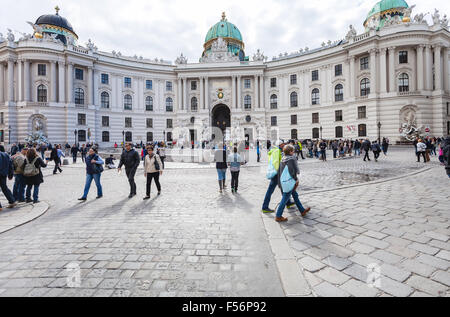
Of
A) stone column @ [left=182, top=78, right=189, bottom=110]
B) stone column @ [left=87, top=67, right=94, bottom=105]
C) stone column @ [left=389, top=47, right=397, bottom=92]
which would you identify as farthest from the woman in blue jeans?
stone column @ [left=182, top=78, right=189, bottom=110]

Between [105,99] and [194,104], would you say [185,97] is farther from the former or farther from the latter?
[105,99]

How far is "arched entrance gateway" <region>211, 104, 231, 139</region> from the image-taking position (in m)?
50.5

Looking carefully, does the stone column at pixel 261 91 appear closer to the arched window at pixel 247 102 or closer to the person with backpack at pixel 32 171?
the arched window at pixel 247 102

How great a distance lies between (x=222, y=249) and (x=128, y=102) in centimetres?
4812

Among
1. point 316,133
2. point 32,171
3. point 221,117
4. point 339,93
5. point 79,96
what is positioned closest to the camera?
point 32,171

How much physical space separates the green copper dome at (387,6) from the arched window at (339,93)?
15821mm

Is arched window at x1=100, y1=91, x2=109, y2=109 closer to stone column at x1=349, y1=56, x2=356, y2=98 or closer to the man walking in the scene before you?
the man walking

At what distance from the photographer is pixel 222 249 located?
3.82 m

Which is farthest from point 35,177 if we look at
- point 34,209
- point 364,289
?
point 364,289

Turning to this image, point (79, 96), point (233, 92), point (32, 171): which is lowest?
point (32, 171)

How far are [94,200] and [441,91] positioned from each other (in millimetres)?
45338

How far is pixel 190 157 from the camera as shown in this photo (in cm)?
2294

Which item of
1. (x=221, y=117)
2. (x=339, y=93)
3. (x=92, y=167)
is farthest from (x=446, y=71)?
(x=92, y=167)

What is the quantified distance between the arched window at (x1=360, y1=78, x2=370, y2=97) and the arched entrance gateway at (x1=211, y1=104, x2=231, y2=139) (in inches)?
1021
